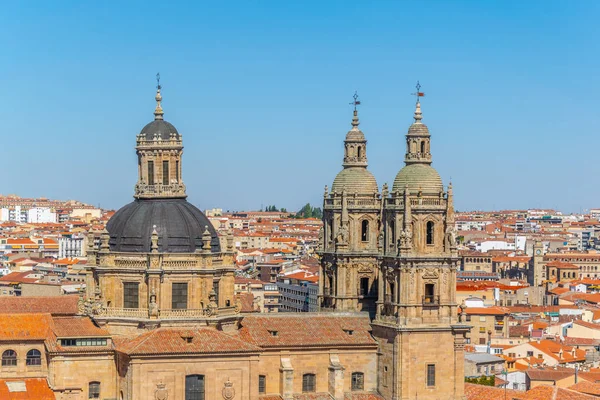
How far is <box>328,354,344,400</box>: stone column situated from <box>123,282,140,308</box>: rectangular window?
10.4 metres

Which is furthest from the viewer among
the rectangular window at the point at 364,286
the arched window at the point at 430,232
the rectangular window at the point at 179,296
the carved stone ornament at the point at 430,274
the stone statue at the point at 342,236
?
the rectangular window at the point at 364,286

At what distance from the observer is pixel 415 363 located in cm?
8194

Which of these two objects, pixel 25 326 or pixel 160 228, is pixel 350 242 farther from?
pixel 25 326

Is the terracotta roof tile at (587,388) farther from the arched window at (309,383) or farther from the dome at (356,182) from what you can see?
the arched window at (309,383)

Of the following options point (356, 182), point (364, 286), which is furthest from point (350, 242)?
point (356, 182)

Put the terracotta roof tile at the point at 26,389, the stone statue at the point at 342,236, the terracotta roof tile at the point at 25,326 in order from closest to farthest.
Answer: the terracotta roof tile at the point at 26,389
the terracotta roof tile at the point at 25,326
the stone statue at the point at 342,236

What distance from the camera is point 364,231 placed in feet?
293

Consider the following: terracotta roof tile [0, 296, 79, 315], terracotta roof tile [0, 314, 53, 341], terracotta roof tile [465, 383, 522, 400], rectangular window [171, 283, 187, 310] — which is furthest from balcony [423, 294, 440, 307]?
terracotta roof tile [0, 314, 53, 341]

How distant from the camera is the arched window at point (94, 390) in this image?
77875 mm

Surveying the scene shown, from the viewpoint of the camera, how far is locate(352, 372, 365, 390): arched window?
8281 centimetres

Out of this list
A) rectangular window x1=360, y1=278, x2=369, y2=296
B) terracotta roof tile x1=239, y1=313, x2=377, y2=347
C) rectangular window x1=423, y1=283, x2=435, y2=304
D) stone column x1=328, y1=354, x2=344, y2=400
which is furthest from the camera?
rectangular window x1=360, y1=278, x2=369, y2=296

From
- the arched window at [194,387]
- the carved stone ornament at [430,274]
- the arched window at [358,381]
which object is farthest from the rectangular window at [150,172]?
the carved stone ornament at [430,274]

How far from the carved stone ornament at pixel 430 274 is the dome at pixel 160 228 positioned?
10.4 metres

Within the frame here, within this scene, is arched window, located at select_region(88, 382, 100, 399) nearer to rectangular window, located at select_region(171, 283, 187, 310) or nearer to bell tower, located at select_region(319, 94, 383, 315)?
rectangular window, located at select_region(171, 283, 187, 310)
